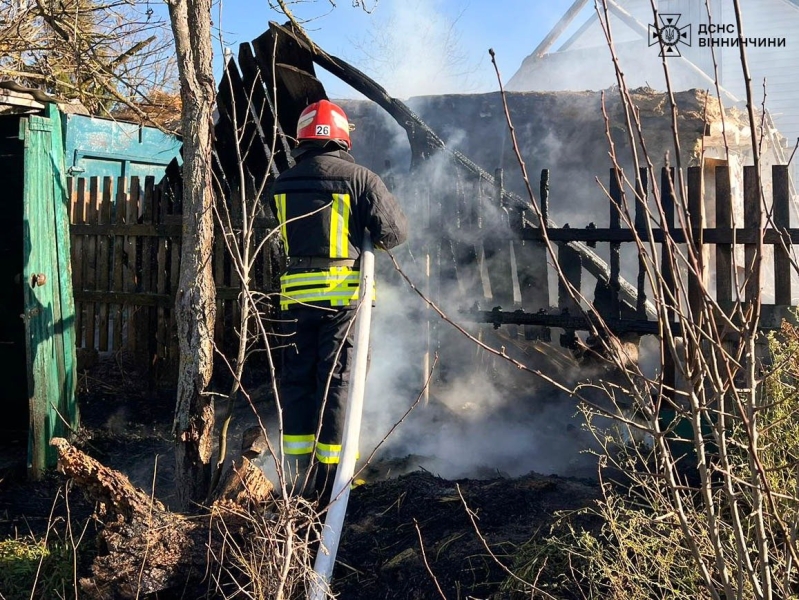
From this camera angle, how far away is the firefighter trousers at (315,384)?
3.96 metres

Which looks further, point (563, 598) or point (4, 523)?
point (4, 523)

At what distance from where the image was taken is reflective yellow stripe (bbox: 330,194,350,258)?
4.11m

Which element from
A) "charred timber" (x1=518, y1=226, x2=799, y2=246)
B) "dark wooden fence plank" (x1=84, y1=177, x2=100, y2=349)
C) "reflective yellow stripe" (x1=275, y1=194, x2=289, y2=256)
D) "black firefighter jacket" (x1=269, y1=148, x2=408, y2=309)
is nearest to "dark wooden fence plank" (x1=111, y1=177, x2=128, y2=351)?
"dark wooden fence plank" (x1=84, y1=177, x2=100, y2=349)

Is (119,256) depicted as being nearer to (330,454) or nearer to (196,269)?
(196,269)

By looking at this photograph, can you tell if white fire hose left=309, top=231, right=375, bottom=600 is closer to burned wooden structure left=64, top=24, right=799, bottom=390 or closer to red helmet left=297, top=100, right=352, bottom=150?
red helmet left=297, top=100, right=352, bottom=150

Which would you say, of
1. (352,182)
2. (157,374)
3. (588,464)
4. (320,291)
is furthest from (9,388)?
(588,464)

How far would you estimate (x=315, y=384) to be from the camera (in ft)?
14.0

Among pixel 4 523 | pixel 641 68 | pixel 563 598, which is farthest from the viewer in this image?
pixel 641 68

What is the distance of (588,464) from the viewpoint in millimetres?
4977

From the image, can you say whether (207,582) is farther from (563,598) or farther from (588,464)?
(588,464)

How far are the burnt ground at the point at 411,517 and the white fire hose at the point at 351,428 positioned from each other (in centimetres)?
20

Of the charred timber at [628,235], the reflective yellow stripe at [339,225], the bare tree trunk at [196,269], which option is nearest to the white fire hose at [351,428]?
the reflective yellow stripe at [339,225]

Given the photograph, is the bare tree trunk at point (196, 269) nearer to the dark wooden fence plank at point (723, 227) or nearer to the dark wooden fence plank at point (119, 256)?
the dark wooden fence plank at point (723, 227)

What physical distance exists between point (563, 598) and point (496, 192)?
3.59 metres
